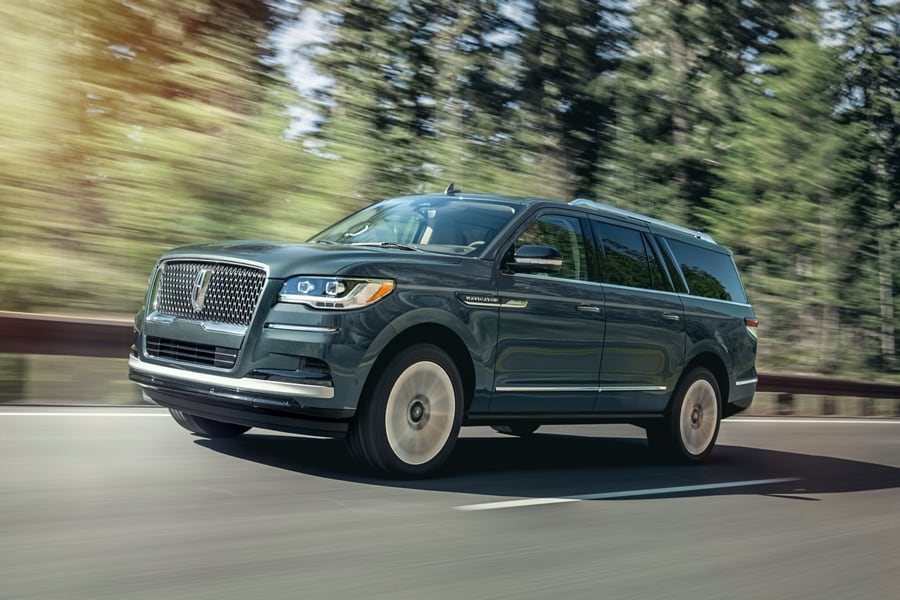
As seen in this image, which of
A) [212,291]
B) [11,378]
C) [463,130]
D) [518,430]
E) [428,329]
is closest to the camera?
[212,291]

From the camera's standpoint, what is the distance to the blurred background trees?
1225cm

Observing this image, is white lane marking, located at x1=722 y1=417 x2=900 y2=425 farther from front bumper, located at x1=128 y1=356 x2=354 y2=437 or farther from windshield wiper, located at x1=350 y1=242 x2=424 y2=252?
front bumper, located at x1=128 y1=356 x2=354 y2=437

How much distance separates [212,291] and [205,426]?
4.68ft

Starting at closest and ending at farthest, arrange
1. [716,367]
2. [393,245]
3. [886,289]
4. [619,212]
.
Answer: [393,245] < [619,212] < [716,367] < [886,289]

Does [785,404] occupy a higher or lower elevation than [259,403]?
lower

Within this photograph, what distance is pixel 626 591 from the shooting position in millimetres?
4754

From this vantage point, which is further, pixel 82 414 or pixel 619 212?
pixel 619 212

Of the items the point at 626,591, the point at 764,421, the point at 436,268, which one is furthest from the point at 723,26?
the point at 626,591

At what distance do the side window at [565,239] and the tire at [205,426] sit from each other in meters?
2.37

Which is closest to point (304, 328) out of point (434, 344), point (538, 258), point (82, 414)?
point (434, 344)

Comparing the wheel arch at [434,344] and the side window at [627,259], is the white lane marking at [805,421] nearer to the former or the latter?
the side window at [627,259]

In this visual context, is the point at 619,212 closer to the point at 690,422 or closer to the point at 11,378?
the point at 690,422

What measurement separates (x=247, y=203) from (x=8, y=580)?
9539mm

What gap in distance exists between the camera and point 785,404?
60.5 ft
